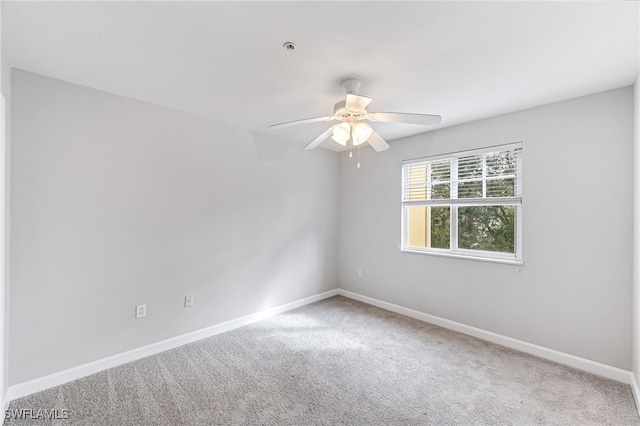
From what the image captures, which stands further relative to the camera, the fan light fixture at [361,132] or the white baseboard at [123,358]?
the fan light fixture at [361,132]

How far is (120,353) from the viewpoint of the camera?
8.04ft

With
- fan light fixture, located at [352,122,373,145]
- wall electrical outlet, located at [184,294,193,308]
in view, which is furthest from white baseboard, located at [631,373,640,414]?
wall electrical outlet, located at [184,294,193,308]

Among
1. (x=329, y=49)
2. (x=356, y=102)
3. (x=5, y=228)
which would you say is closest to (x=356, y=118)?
(x=356, y=102)

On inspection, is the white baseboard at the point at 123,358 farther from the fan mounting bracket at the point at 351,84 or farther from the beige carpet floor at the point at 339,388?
the fan mounting bracket at the point at 351,84

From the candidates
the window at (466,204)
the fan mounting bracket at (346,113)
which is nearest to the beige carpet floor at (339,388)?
the window at (466,204)

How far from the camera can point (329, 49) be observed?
5.72ft

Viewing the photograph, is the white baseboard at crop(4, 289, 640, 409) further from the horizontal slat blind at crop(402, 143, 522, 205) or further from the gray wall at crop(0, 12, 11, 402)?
the horizontal slat blind at crop(402, 143, 522, 205)

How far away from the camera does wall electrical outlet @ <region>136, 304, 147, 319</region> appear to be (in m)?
2.55

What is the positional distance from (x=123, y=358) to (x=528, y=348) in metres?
3.69

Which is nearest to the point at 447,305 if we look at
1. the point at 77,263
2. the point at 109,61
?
the point at 77,263

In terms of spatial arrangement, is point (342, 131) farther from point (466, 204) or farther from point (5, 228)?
point (5, 228)

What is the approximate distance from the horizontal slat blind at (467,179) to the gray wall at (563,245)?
112 mm

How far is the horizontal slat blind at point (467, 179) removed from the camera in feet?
9.45

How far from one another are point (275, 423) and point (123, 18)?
8.14 ft
